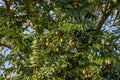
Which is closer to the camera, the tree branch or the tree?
the tree

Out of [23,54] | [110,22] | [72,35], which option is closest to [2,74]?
[23,54]

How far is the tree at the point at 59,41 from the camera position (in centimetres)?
805

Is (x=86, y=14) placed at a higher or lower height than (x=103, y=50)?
higher

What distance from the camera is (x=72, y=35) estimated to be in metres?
8.20

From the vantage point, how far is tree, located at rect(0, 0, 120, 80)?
805 cm

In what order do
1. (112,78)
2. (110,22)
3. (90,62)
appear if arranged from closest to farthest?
(90,62)
(112,78)
(110,22)

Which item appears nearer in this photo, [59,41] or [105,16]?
[59,41]

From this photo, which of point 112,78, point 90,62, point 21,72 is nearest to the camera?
point 90,62

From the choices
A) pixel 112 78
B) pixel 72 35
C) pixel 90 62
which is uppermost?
pixel 72 35

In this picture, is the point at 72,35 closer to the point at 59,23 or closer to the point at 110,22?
the point at 59,23

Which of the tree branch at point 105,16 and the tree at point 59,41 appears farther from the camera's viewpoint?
the tree branch at point 105,16

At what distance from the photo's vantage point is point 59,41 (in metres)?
8.05

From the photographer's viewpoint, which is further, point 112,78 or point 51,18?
point 112,78

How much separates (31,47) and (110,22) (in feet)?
9.23
